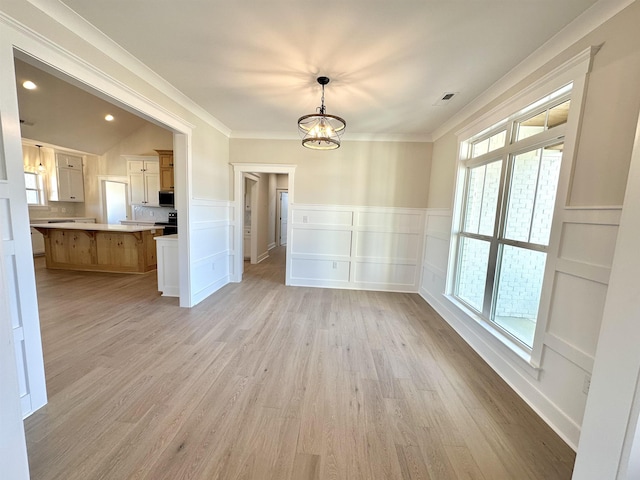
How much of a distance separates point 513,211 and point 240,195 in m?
4.05

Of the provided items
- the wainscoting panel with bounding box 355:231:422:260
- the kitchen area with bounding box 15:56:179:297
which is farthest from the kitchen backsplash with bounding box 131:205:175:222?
the wainscoting panel with bounding box 355:231:422:260

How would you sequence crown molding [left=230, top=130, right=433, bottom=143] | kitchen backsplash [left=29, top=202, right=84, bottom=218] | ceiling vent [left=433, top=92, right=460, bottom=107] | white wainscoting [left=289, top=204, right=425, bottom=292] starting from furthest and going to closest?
kitchen backsplash [left=29, top=202, right=84, bottom=218], white wainscoting [left=289, top=204, right=425, bottom=292], crown molding [left=230, top=130, right=433, bottom=143], ceiling vent [left=433, top=92, right=460, bottom=107]

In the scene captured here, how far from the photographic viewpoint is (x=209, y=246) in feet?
13.0

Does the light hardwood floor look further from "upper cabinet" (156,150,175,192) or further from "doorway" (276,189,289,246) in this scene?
"doorway" (276,189,289,246)

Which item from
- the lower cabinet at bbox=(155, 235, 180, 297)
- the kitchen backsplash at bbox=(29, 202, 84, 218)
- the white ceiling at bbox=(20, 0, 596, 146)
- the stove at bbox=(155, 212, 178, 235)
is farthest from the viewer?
the kitchen backsplash at bbox=(29, 202, 84, 218)

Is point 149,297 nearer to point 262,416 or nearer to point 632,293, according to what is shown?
point 262,416

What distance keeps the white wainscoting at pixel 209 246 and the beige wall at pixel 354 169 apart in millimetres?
1142

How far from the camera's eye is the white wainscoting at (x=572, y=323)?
147 cm

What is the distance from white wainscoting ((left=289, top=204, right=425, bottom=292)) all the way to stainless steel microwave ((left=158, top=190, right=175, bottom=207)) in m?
3.60

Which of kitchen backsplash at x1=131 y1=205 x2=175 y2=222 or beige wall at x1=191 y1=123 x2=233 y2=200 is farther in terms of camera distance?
kitchen backsplash at x1=131 y1=205 x2=175 y2=222

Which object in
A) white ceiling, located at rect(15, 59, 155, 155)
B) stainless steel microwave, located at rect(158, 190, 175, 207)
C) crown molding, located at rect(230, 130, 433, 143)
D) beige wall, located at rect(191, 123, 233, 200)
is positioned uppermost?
white ceiling, located at rect(15, 59, 155, 155)

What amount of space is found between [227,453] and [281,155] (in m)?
4.02

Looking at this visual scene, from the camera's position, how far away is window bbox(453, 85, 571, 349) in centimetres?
200

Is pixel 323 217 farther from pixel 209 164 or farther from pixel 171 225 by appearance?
pixel 171 225
